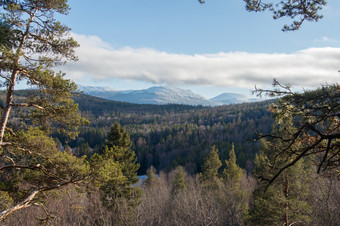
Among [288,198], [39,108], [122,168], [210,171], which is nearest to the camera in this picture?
[39,108]

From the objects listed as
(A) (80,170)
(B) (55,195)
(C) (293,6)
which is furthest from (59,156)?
(C) (293,6)

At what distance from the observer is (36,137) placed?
21.5 ft

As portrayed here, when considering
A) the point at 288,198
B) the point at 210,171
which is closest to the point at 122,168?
the point at 288,198

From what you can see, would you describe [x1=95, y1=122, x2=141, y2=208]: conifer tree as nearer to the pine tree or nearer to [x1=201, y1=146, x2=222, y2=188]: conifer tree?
the pine tree

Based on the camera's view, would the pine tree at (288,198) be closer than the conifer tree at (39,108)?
No

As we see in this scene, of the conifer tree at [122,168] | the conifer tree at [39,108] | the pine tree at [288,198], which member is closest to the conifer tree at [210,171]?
the conifer tree at [122,168]

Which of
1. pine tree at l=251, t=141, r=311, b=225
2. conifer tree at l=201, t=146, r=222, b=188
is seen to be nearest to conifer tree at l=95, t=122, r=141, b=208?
pine tree at l=251, t=141, r=311, b=225

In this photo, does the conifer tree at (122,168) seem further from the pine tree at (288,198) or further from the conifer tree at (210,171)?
the conifer tree at (210,171)

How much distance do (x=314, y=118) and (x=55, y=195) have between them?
24.7 ft

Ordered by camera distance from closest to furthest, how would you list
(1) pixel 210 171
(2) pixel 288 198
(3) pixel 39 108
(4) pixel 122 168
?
(3) pixel 39 108
(2) pixel 288 198
(4) pixel 122 168
(1) pixel 210 171

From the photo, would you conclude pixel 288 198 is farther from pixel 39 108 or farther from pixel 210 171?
pixel 210 171

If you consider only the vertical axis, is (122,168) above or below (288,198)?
above

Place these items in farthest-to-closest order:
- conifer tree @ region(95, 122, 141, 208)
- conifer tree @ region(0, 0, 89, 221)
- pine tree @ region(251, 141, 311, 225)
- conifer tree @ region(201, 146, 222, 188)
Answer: conifer tree @ region(201, 146, 222, 188) → conifer tree @ region(95, 122, 141, 208) → pine tree @ region(251, 141, 311, 225) → conifer tree @ region(0, 0, 89, 221)

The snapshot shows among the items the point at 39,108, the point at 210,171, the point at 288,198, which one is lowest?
the point at 210,171
